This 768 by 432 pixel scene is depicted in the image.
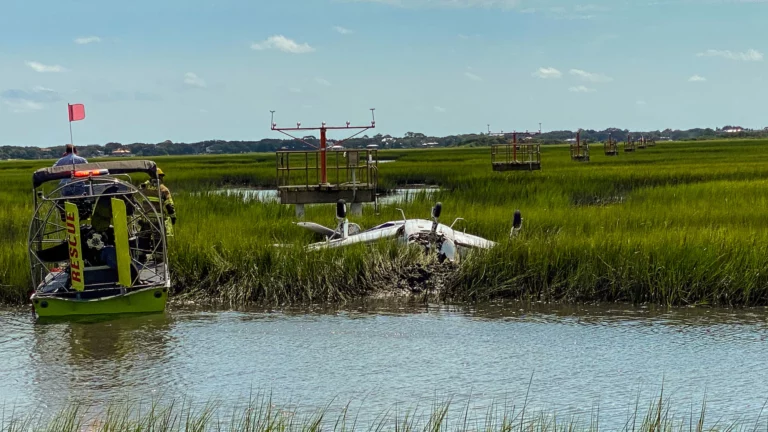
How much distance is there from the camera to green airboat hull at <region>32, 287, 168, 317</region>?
11984mm

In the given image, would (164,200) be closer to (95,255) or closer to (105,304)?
(95,255)

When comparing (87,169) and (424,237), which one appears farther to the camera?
(424,237)

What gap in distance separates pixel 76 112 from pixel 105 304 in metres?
2.63

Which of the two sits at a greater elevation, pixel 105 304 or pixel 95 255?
pixel 95 255

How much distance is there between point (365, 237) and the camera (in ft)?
50.2

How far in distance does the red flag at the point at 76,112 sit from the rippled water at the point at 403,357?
8.43ft

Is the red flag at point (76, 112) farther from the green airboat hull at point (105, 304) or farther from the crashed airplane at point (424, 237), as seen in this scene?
the crashed airplane at point (424, 237)

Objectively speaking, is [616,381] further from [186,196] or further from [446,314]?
[186,196]

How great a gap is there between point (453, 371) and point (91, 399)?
3357 millimetres

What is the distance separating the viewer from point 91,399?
9.17 metres

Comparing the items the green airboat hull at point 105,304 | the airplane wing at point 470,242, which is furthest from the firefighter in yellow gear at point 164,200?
the airplane wing at point 470,242

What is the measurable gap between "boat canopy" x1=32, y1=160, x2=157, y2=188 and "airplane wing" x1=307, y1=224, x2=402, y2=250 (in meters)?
2.69

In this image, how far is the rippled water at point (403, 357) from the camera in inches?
360

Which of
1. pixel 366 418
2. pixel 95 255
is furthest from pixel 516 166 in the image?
pixel 366 418
